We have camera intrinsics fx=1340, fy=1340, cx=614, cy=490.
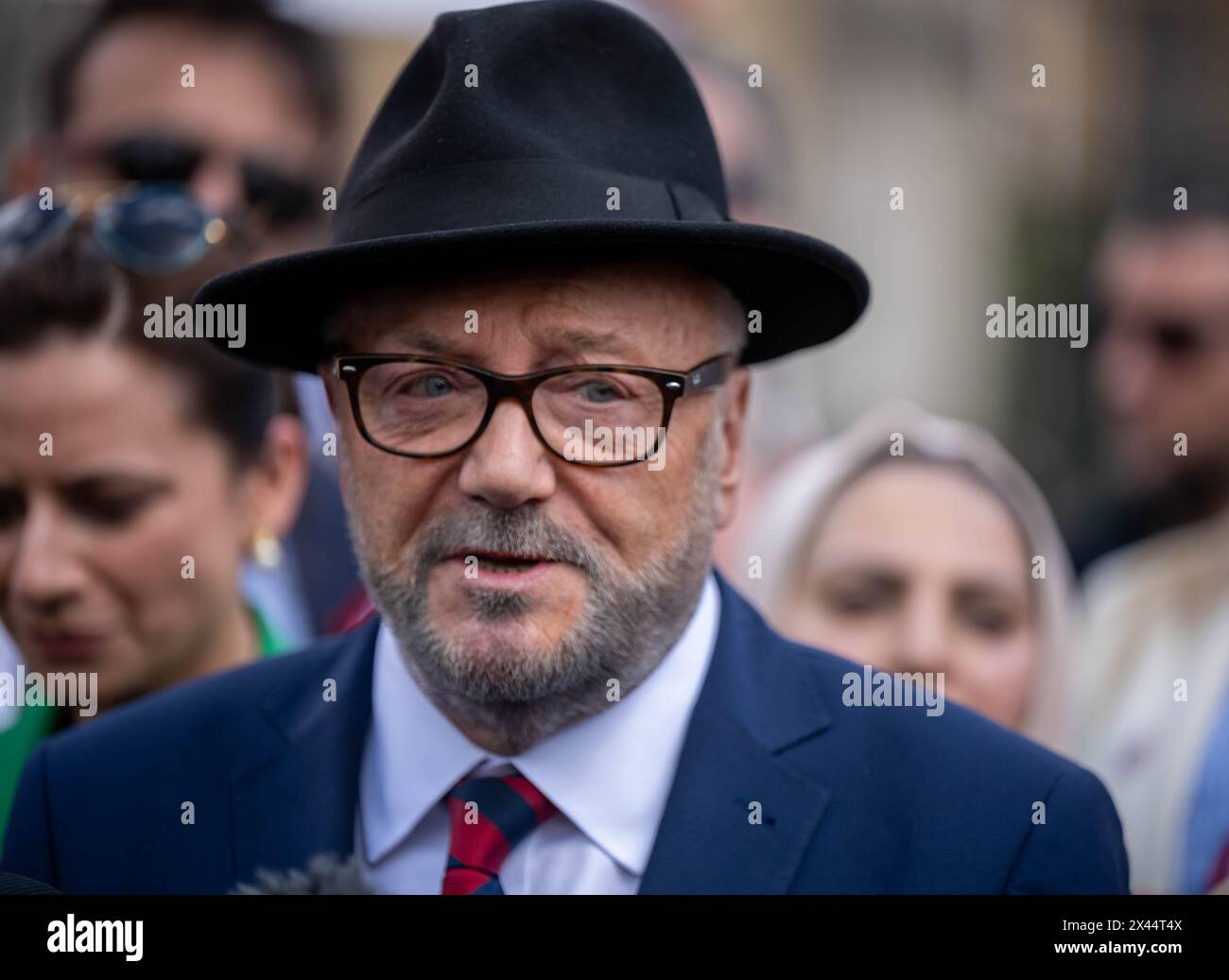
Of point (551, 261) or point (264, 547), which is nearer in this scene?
point (551, 261)

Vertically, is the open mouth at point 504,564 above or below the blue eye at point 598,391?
below

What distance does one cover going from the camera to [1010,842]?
6.17ft

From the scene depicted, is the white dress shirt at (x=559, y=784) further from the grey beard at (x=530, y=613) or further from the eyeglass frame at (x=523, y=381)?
the eyeglass frame at (x=523, y=381)

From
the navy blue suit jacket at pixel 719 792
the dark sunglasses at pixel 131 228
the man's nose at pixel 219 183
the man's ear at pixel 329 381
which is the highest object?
the man's nose at pixel 219 183

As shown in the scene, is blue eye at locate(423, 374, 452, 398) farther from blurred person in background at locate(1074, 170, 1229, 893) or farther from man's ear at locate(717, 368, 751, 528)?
blurred person in background at locate(1074, 170, 1229, 893)

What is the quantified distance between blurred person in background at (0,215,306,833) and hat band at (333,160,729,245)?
1.00m

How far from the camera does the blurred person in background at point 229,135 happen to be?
128 inches

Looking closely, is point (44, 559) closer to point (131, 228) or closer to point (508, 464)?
point (131, 228)

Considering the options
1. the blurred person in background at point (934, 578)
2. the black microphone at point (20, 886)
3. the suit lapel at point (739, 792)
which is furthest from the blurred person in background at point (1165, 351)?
the black microphone at point (20, 886)

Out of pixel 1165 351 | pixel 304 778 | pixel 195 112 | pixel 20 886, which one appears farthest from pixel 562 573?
pixel 1165 351

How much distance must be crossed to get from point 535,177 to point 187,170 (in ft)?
5.48

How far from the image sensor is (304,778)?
204 cm

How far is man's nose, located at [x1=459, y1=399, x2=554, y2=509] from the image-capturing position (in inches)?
70.6

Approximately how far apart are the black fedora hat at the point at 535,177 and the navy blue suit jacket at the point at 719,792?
0.58 metres
